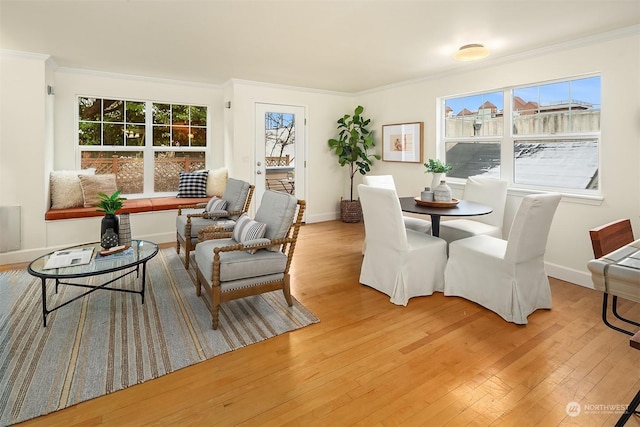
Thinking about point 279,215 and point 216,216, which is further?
point 216,216

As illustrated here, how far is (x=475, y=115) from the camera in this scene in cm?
461

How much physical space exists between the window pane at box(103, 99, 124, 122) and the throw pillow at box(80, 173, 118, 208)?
36.5 inches

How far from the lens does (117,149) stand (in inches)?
201

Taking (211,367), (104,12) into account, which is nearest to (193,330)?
(211,367)

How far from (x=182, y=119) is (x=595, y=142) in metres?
5.40

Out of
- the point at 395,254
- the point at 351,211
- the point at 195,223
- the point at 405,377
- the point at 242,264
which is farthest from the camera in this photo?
the point at 351,211

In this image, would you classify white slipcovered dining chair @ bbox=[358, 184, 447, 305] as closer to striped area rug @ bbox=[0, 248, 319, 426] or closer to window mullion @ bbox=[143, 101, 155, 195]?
striped area rug @ bbox=[0, 248, 319, 426]

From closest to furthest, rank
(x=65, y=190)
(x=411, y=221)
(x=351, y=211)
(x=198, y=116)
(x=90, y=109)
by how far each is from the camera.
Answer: (x=411, y=221), (x=65, y=190), (x=90, y=109), (x=198, y=116), (x=351, y=211)

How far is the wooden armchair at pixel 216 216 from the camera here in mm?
3805

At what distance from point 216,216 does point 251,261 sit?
1.50m

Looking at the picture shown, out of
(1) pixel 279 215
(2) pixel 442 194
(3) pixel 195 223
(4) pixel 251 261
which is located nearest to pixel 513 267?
(2) pixel 442 194

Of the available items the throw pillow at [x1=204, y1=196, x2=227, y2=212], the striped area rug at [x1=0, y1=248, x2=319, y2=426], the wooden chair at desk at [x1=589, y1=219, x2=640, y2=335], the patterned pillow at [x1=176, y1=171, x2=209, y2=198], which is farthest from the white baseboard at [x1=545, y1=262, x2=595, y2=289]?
the patterned pillow at [x1=176, y1=171, x2=209, y2=198]

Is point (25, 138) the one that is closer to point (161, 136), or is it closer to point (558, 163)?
point (161, 136)

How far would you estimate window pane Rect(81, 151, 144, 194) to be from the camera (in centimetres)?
498
